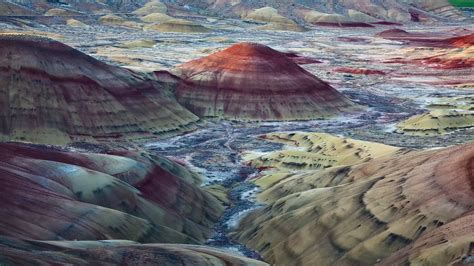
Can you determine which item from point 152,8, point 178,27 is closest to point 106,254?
point 178,27

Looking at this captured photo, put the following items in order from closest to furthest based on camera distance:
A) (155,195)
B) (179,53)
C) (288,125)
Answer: (155,195) < (288,125) < (179,53)

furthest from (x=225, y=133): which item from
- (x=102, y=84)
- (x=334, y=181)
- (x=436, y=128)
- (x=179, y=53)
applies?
(x=179, y=53)

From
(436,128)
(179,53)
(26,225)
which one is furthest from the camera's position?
(179,53)

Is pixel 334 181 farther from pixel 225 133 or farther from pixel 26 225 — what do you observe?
pixel 225 133

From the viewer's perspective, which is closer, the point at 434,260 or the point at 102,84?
the point at 434,260

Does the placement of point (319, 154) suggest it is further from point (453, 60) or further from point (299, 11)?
point (299, 11)

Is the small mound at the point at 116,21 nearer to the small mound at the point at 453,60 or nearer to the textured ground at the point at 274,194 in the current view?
the small mound at the point at 453,60
